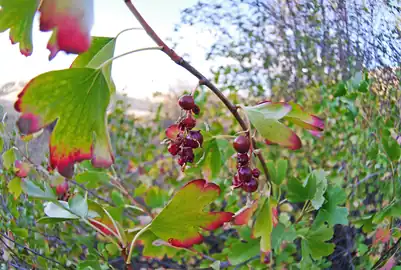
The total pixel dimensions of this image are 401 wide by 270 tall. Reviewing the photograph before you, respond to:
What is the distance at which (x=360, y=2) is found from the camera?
77 centimetres

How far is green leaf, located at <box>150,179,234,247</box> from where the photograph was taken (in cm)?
44

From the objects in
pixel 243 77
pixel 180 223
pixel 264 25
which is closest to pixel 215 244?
pixel 243 77

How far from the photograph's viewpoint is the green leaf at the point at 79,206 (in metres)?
0.49

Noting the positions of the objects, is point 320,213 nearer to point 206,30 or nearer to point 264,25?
point 264,25

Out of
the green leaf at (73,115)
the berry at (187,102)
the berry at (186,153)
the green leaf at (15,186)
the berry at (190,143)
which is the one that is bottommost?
the green leaf at (15,186)

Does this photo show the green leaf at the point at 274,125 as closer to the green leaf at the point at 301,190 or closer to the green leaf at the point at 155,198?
the green leaf at the point at 301,190

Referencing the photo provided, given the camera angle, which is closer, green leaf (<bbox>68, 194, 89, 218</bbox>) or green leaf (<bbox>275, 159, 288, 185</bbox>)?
green leaf (<bbox>68, 194, 89, 218</bbox>)

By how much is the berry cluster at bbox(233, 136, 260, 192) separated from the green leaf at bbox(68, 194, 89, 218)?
0.16 meters

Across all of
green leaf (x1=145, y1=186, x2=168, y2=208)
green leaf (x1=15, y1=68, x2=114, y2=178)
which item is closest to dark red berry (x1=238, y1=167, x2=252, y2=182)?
green leaf (x1=15, y1=68, x2=114, y2=178)

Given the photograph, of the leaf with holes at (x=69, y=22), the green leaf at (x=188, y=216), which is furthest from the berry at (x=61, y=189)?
the leaf with holes at (x=69, y=22)

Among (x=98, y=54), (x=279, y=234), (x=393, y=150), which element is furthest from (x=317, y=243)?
(x=98, y=54)

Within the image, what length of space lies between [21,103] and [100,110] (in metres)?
0.06

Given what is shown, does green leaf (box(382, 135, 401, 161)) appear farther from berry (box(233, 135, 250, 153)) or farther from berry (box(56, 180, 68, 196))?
berry (box(56, 180, 68, 196))

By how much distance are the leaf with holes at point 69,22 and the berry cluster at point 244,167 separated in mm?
176
